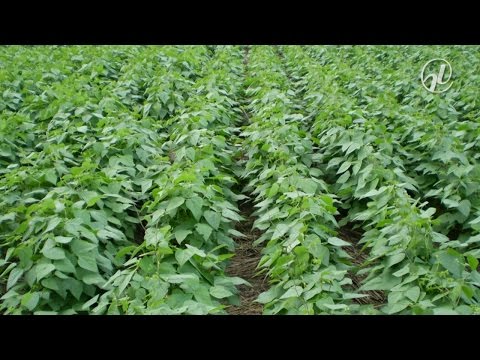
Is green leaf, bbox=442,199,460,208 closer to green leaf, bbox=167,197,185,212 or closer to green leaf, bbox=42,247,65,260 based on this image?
green leaf, bbox=167,197,185,212

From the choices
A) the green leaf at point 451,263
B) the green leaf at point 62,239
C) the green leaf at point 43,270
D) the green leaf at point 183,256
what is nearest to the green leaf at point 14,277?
the green leaf at point 43,270

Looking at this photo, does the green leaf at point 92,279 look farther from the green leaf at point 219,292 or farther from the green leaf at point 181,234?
the green leaf at point 219,292

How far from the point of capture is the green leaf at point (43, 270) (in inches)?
106

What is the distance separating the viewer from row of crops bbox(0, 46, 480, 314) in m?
2.72

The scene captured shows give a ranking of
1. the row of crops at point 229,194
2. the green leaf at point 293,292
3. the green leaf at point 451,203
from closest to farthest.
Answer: the green leaf at point 293,292 → the row of crops at point 229,194 → the green leaf at point 451,203

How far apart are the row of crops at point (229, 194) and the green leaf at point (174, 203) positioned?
0.01 m

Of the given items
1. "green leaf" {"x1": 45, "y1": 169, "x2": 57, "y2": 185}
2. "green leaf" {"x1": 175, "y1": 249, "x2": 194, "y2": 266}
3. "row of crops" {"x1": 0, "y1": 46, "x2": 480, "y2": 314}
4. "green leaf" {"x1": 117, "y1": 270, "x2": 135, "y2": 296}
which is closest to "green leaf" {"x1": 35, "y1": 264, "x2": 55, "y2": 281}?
"row of crops" {"x1": 0, "y1": 46, "x2": 480, "y2": 314}

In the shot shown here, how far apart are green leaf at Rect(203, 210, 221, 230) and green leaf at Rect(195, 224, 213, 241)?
6 cm

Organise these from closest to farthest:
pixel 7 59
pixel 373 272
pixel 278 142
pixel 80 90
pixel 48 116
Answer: pixel 373 272 < pixel 278 142 < pixel 48 116 < pixel 80 90 < pixel 7 59

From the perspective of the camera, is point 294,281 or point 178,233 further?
point 178,233

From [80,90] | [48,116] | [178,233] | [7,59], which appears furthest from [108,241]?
[7,59]

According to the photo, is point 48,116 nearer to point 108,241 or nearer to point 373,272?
point 108,241

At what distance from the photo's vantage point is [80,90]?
585 cm

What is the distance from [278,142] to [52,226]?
2270 mm
